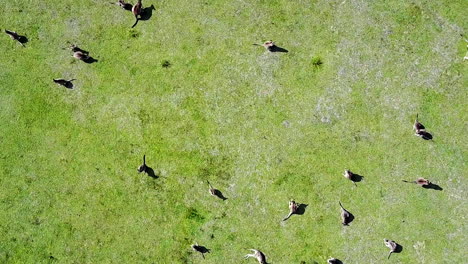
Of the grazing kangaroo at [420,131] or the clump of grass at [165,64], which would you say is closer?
the grazing kangaroo at [420,131]

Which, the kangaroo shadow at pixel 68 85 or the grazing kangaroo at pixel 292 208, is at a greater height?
the kangaroo shadow at pixel 68 85

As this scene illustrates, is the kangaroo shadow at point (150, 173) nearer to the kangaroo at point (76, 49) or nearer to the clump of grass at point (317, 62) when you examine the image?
the kangaroo at point (76, 49)

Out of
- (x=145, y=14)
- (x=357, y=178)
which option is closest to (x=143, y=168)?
(x=145, y=14)

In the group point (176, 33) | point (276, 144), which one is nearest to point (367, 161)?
point (276, 144)

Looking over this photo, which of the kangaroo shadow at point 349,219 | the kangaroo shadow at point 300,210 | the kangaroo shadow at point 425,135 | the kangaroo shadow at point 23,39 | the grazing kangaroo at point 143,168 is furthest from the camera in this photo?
the kangaroo shadow at point 23,39

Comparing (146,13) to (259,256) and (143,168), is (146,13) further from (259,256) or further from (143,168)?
(259,256)

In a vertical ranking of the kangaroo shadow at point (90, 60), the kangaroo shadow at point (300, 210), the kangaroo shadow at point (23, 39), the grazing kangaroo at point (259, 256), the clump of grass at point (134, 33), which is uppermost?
the clump of grass at point (134, 33)

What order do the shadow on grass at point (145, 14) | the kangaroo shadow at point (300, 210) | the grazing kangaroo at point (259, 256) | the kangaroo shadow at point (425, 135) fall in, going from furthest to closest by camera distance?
the shadow on grass at point (145, 14) < the kangaroo shadow at point (425, 135) < the kangaroo shadow at point (300, 210) < the grazing kangaroo at point (259, 256)

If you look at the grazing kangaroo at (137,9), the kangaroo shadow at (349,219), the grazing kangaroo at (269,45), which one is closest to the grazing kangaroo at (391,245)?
the kangaroo shadow at (349,219)
